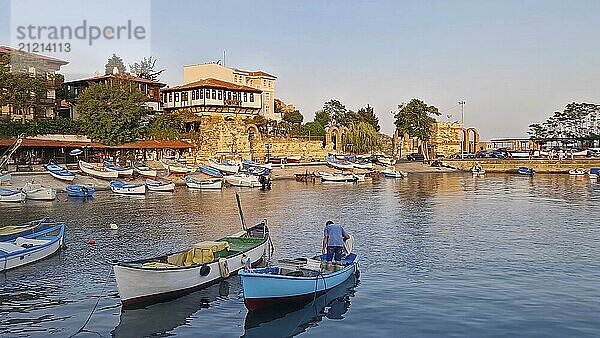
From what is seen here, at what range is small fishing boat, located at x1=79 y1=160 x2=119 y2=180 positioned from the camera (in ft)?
183

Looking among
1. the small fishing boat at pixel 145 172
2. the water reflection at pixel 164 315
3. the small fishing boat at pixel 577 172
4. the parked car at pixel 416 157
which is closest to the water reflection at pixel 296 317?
the water reflection at pixel 164 315

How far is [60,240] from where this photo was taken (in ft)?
76.4

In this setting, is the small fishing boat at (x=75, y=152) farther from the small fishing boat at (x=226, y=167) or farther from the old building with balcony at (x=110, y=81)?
the small fishing boat at (x=226, y=167)

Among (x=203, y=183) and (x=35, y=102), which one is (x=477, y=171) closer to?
(x=203, y=183)

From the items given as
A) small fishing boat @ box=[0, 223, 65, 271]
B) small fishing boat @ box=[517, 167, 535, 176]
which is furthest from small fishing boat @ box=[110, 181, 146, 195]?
small fishing boat @ box=[517, 167, 535, 176]

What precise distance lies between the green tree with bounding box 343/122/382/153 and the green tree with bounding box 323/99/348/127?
1404 centimetres

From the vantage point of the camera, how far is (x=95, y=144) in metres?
A: 63.8

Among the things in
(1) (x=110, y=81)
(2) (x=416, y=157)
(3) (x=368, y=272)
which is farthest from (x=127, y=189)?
(2) (x=416, y=157)

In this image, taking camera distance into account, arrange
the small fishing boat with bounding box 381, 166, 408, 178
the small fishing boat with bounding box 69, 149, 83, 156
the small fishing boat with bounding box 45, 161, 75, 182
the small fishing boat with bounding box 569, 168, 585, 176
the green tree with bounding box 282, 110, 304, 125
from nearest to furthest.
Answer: the small fishing boat with bounding box 45, 161, 75, 182, the small fishing boat with bounding box 69, 149, 83, 156, the small fishing boat with bounding box 381, 166, 408, 178, the small fishing boat with bounding box 569, 168, 585, 176, the green tree with bounding box 282, 110, 304, 125

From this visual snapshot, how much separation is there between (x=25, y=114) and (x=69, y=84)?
504 inches

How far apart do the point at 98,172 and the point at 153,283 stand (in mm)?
42484

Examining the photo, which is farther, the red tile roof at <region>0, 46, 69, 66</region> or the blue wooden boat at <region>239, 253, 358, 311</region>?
the red tile roof at <region>0, 46, 69, 66</region>

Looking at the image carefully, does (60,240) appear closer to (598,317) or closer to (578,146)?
(598,317)

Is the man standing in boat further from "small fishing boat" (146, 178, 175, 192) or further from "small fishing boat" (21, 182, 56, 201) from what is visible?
"small fishing boat" (146, 178, 175, 192)
